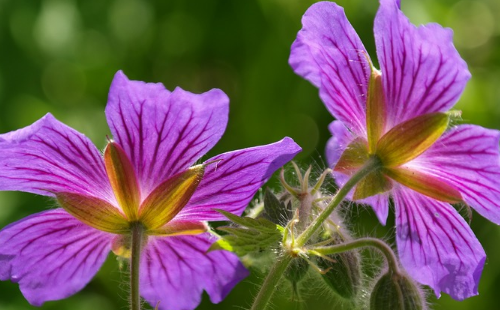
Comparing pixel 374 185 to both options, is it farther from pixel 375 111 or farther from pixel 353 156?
pixel 375 111

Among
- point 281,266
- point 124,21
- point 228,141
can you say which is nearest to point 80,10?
point 124,21

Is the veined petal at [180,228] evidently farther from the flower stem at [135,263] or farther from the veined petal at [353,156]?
the veined petal at [353,156]

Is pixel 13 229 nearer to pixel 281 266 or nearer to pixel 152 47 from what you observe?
pixel 281 266

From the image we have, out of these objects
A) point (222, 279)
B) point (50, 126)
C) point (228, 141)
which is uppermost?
point (50, 126)

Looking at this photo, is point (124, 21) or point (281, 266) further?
point (124, 21)

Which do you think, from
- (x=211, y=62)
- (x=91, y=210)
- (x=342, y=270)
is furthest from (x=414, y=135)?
(x=211, y=62)

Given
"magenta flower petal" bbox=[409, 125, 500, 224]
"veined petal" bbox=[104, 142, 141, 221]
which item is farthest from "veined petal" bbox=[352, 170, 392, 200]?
"veined petal" bbox=[104, 142, 141, 221]
